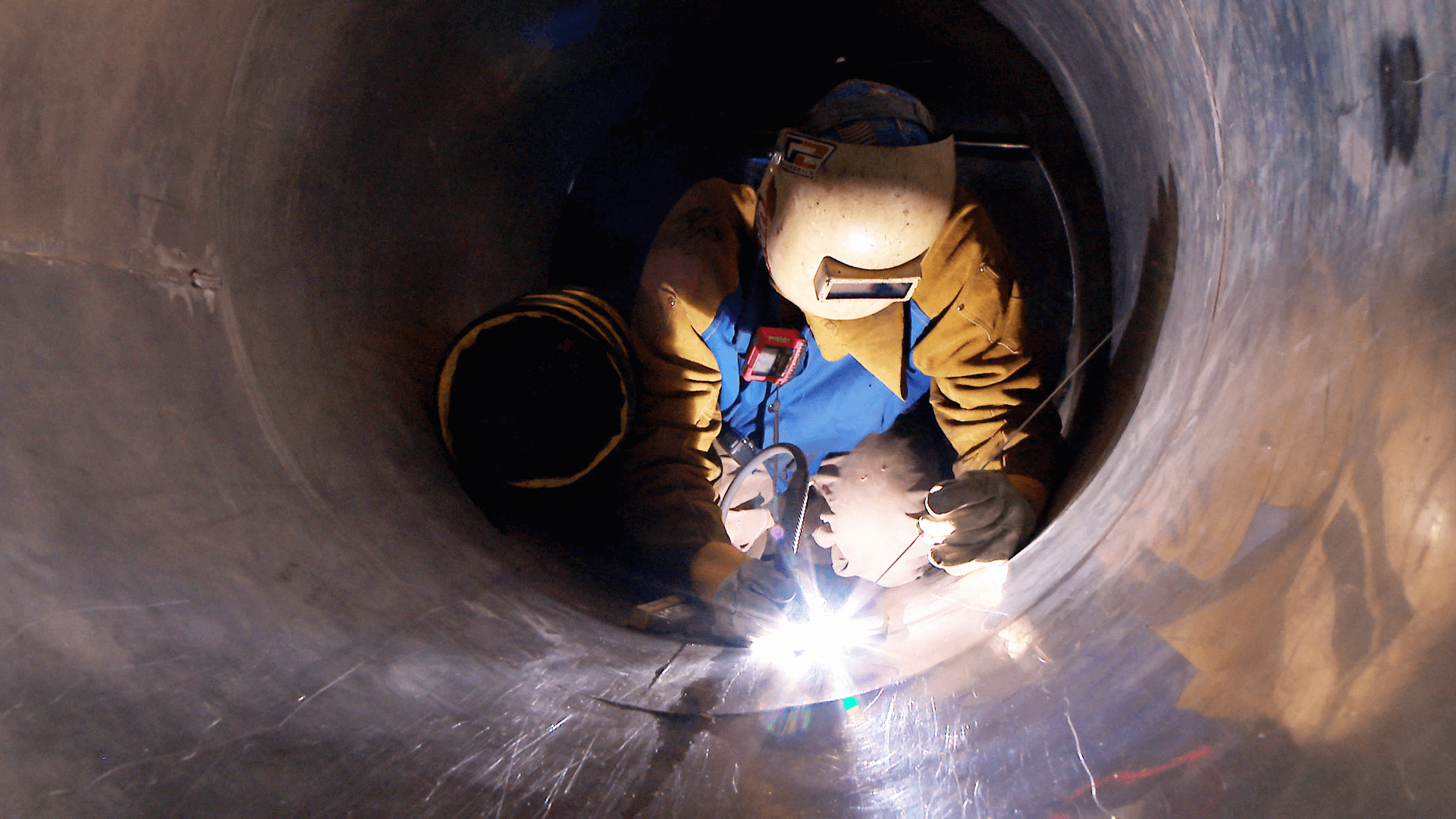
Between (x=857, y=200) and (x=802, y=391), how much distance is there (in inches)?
32.7

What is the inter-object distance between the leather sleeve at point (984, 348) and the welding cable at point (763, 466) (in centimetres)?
Result: 47

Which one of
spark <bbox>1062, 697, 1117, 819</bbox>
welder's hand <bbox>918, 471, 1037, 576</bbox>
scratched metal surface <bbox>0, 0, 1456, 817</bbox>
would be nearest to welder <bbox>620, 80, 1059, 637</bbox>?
welder's hand <bbox>918, 471, 1037, 576</bbox>

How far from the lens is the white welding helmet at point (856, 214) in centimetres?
183

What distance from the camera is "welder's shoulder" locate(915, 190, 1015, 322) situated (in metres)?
2.13

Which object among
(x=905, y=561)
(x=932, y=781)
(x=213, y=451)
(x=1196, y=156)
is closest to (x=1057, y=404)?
(x=905, y=561)

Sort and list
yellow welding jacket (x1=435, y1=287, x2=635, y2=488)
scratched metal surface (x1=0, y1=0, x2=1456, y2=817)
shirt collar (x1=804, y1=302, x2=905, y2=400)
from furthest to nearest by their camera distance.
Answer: shirt collar (x1=804, y1=302, x2=905, y2=400), yellow welding jacket (x1=435, y1=287, x2=635, y2=488), scratched metal surface (x1=0, y1=0, x2=1456, y2=817)

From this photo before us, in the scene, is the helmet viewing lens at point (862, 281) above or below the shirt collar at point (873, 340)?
above

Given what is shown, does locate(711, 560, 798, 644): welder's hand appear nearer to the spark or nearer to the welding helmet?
the welding helmet

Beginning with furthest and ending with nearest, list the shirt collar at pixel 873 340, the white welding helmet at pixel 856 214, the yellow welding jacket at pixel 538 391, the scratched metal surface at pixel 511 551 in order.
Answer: the shirt collar at pixel 873 340 < the white welding helmet at pixel 856 214 < the yellow welding jacket at pixel 538 391 < the scratched metal surface at pixel 511 551

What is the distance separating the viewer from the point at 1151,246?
1.71 m

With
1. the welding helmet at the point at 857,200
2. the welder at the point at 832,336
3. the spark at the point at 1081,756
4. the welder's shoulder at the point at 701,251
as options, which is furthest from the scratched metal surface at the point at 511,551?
the welder's shoulder at the point at 701,251

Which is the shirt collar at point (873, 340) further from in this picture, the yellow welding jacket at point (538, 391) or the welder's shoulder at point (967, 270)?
the yellow welding jacket at point (538, 391)

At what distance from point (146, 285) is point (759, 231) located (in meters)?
1.53

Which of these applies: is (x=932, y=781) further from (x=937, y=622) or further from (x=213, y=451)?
(x=213, y=451)
